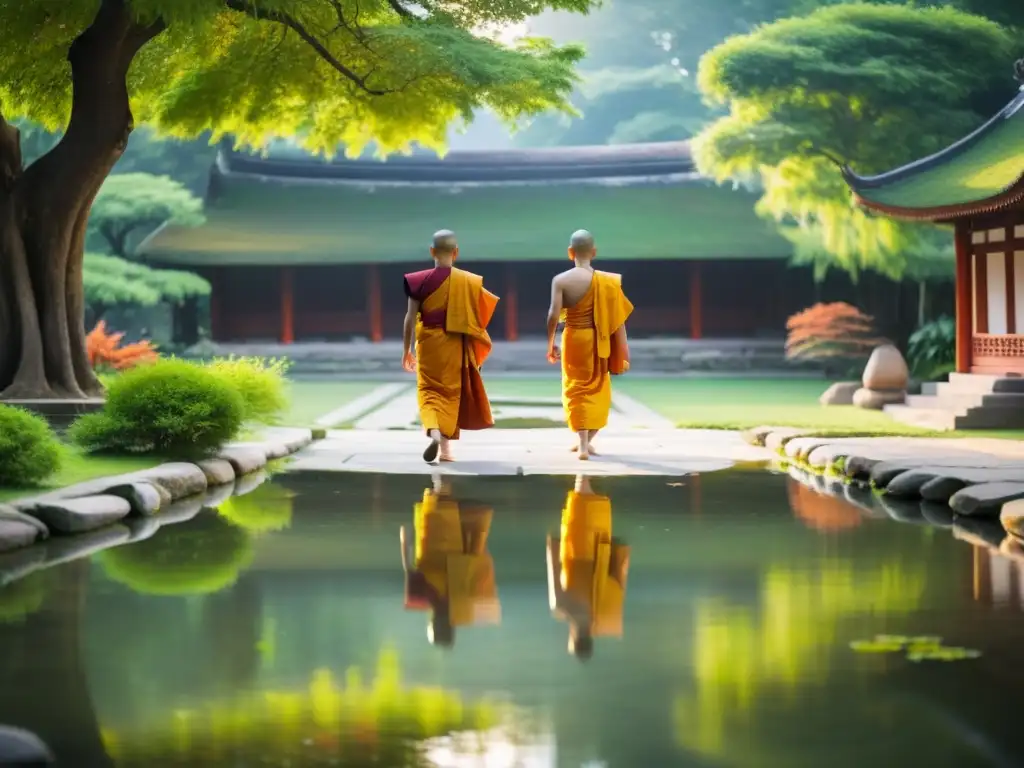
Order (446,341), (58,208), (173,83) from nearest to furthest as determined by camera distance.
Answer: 1. (446,341)
2. (58,208)
3. (173,83)

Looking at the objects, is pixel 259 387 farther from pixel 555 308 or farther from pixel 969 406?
pixel 969 406

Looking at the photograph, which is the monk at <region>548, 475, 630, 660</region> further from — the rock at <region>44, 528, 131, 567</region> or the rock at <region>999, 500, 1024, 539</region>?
the rock at <region>44, 528, 131, 567</region>

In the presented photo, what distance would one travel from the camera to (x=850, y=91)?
86.5ft

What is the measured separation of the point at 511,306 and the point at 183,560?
29592mm

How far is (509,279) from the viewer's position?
37188mm

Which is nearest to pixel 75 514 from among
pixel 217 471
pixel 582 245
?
pixel 217 471

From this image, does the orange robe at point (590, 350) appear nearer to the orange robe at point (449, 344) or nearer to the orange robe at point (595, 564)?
the orange robe at point (449, 344)

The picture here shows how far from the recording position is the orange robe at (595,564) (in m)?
6.09

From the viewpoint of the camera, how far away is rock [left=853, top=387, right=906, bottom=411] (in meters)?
21.2

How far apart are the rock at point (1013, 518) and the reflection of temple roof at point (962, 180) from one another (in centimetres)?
1044

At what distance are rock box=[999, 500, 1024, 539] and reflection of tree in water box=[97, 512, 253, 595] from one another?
406cm

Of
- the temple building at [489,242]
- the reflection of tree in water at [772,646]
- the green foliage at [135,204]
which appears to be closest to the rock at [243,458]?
the reflection of tree in water at [772,646]

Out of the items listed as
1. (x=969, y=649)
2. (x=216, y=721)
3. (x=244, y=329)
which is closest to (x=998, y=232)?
(x=969, y=649)

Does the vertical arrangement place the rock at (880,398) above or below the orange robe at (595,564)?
above
